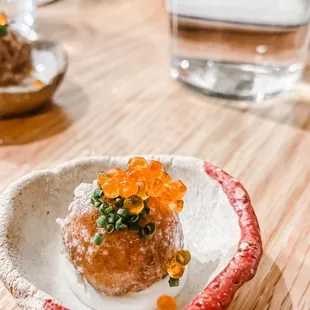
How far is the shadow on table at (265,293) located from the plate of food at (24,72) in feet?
1.52

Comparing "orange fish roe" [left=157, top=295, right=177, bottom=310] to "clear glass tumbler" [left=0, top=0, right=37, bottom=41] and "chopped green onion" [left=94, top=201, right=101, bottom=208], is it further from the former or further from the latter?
"clear glass tumbler" [left=0, top=0, right=37, bottom=41]

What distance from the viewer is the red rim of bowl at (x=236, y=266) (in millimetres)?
536

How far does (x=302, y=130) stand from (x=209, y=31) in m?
0.27

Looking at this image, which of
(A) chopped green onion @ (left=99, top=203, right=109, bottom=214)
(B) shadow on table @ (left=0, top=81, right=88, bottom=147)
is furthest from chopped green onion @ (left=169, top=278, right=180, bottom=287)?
(B) shadow on table @ (left=0, top=81, right=88, bottom=147)

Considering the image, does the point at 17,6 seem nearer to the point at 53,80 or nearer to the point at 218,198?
the point at 53,80

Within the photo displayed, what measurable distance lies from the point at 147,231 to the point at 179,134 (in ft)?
1.35

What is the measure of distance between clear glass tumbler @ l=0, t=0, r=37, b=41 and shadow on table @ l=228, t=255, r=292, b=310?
29.5 inches

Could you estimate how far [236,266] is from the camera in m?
0.57

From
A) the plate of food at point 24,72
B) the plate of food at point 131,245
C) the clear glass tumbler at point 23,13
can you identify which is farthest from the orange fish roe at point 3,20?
the plate of food at point 131,245

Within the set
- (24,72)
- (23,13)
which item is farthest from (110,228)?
(23,13)

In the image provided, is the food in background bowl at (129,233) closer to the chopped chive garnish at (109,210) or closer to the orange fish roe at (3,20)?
the chopped chive garnish at (109,210)

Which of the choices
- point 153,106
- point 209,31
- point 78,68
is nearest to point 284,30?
point 209,31

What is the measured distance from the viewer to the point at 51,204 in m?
0.73

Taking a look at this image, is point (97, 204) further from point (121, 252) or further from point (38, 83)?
point (38, 83)
